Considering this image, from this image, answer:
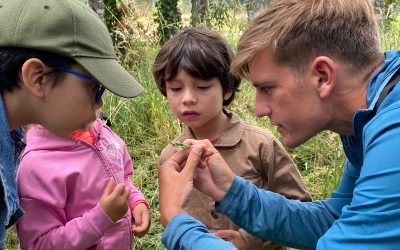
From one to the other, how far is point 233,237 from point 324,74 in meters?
0.96

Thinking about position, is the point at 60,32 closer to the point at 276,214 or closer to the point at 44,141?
the point at 44,141

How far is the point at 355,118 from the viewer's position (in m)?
1.73

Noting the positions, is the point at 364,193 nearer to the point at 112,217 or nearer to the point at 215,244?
the point at 215,244

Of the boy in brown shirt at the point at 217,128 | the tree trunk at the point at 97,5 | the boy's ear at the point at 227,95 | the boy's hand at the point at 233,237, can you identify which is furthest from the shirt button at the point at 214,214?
the tree trunk at the point at 97,5

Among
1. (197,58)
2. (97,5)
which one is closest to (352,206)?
(197,58)

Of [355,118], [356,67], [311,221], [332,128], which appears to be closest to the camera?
[355,118]

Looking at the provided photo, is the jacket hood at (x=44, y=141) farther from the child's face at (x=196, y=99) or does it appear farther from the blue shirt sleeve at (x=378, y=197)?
the blue shirt sleeve at (x=378, y=197)

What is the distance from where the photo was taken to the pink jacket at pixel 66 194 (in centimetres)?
217

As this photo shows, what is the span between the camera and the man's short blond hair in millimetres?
1861

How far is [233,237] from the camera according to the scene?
2.40 metres

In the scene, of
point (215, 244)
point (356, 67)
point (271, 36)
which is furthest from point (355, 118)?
point (215, 244)

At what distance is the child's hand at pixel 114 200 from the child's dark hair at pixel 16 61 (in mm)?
582

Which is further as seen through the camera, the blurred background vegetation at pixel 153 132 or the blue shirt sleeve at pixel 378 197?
the blurred background vegetation at pixel 153 132

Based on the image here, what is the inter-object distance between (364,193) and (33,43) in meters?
1.23
